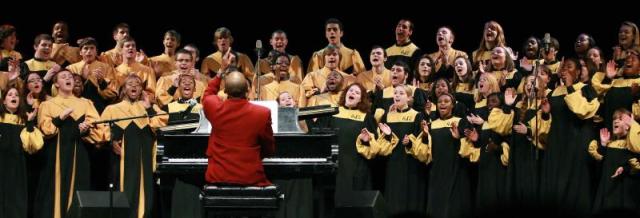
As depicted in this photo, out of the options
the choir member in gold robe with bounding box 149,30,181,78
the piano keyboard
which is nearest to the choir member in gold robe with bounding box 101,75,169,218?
the choir member in gold robe with bounding box 149,30,181,78

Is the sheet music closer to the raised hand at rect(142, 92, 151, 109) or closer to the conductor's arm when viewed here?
the conductor's arm

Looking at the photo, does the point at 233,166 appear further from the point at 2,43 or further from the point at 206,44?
the point at 206,44

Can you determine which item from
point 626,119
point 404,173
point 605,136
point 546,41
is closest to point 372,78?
point 404,173

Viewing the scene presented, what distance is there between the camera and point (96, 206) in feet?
28.8

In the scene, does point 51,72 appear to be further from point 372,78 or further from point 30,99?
point 372,78

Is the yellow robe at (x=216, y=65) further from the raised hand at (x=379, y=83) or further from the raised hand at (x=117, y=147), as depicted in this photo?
the raised hand at (x=117, y=147)

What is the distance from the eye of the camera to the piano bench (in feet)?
23.9

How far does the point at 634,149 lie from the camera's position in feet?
30.1

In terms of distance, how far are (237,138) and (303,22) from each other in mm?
4635

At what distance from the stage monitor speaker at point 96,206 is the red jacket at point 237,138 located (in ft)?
5.25

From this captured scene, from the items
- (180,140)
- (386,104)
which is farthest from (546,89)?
(180,140)

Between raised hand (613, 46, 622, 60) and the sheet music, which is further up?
raised hand (613, 46, 622, 60)

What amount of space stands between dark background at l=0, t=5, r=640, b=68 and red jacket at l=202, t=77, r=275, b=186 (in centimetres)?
426

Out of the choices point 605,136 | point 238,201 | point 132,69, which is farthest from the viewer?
point 132,69
